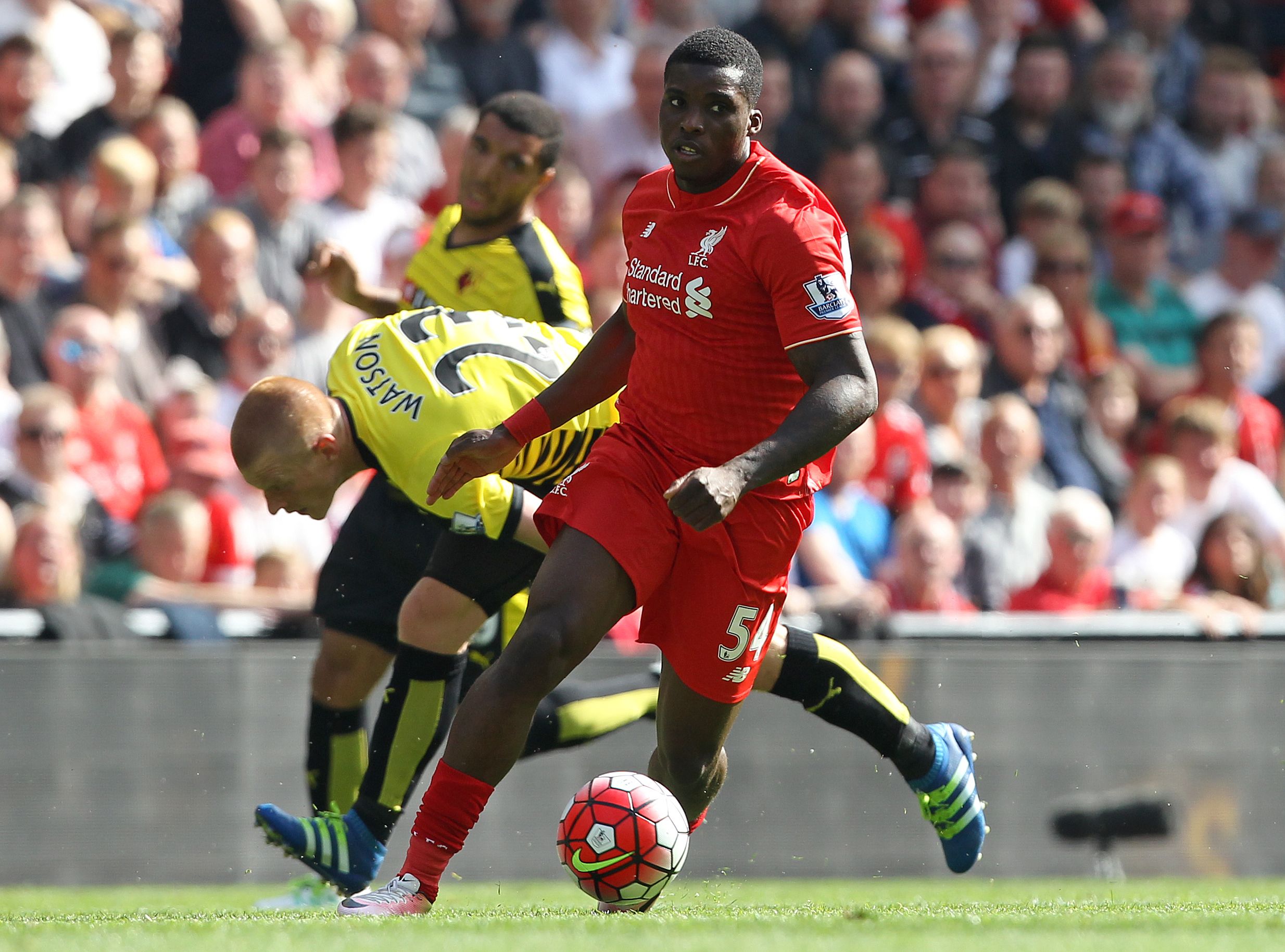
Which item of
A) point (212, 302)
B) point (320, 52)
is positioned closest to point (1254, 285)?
point (320, 52)

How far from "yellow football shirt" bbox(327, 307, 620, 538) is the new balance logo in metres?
0.82

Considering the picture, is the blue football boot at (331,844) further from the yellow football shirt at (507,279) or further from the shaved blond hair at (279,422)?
the yellow football shirt at (507,279)

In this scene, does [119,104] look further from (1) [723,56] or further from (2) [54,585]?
(1) [723,56]

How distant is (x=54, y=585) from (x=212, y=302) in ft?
7.56

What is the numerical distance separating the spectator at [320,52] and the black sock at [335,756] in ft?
18.5

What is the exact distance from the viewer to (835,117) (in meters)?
12.1

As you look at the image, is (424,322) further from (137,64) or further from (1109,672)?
(137,64)

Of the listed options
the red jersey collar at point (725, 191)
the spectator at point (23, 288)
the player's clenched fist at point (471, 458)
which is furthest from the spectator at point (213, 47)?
the red jersey collar at point (725, 191)

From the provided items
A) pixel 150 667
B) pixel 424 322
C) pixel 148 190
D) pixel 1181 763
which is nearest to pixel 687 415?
pixel 424 322

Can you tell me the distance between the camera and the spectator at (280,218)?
10211 millimetres

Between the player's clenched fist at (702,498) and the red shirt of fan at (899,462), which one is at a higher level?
the player's clenched fist at (702,498)

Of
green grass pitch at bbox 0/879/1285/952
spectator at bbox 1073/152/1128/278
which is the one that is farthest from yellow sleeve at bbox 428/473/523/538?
spectator at bbox 1073/152/1128/278

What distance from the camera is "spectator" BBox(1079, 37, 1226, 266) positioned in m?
13.0

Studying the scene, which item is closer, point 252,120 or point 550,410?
point 550,410
